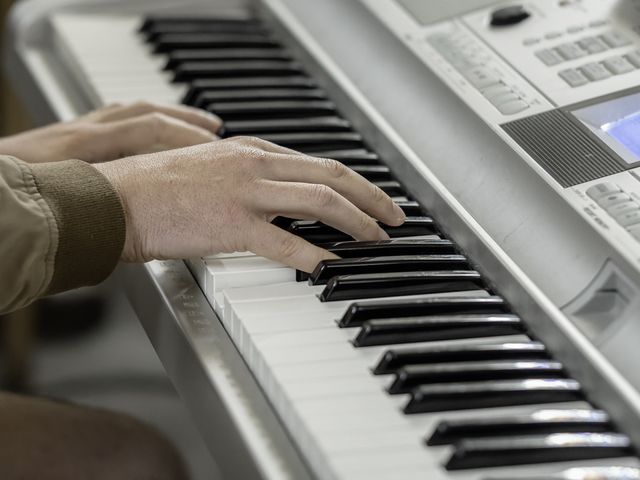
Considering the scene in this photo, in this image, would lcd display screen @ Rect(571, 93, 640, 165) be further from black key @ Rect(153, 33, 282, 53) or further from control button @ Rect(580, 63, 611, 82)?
black key @ Rect(153, 33, 282, 53)

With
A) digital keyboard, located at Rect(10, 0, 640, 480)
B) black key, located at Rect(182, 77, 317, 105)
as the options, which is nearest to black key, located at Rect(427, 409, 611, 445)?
digital keyboard, located at Rect(10, 0, 640, 480)

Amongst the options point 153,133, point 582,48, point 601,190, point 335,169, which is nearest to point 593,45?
point 582,48

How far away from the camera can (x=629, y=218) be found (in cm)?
116

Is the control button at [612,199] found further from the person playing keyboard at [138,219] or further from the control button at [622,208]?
the person playing keyboard at [138,219]

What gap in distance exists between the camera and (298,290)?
4.03 feet

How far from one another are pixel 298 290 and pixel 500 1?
60 centimetres

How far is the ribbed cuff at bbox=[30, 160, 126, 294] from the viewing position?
1.21 metres

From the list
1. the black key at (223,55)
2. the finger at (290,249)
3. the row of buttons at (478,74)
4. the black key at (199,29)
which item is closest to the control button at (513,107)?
the row of buttons at (478,74)

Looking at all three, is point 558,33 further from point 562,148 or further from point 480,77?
point 562,148

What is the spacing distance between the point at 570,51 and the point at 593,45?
0.03m

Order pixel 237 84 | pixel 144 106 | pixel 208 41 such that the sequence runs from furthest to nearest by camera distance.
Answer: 1. pixel 208 41
2. pixel 237 84
3. pixel 144 106

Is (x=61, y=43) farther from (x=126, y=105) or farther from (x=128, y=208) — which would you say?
(x=128, y=208)

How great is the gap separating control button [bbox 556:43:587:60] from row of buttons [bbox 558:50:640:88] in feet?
0.09

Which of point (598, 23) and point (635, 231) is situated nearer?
point (635, 231)
